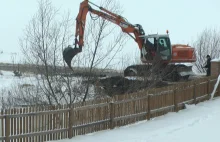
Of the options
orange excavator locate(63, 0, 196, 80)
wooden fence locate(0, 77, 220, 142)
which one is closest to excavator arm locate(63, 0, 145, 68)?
orange excavator locate(63, 0, 196, 80)

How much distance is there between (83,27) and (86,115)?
877 cm

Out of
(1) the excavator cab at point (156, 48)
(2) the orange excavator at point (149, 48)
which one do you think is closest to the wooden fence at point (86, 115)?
(2) the orange excavator at point (149, 48)

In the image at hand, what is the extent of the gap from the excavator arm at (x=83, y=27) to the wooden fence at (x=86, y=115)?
4.77 metres

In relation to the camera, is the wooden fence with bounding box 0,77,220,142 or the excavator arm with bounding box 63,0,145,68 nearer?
the wooden fence with bounding box 0,77,220,142

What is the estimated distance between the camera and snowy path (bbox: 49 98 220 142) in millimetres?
10609

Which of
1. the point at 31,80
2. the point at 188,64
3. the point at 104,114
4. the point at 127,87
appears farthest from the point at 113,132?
the point at 188,64

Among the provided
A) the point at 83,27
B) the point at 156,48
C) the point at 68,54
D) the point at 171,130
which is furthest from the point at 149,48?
the point at 171,130

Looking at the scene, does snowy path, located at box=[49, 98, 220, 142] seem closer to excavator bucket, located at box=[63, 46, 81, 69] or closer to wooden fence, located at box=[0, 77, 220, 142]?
wooden fence, located at box=[0, 77, 220, 142]

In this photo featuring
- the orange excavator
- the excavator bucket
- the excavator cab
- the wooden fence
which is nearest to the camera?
the wooden fence

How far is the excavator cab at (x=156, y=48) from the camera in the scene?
23219mm

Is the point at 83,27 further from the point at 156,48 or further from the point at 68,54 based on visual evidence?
the point at 156,48

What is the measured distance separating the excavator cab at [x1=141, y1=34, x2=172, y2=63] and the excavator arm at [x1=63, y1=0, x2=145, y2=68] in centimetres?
41

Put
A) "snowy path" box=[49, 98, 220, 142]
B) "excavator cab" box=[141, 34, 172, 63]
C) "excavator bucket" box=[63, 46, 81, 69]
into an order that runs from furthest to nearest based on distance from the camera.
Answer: "excavator cab" box=[141, 34, 172, 63] → "excavator bucket" box=[63, 46, 81, 69] → "snowy path" box=[49, 98, 220, 142]

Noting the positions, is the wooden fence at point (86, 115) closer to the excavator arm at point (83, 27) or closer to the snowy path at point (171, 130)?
the snowy path at point (171, 130)
